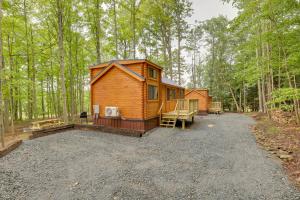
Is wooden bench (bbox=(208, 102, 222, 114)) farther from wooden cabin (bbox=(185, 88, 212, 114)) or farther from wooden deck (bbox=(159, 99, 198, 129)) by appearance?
wooden deck (bbox=(159, 99, 198, 129))

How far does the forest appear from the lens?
25.2 ft

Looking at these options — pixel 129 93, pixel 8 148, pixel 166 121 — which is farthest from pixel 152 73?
pixel 8 148

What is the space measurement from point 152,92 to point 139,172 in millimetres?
5774

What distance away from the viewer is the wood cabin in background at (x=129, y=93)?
8.16 metres

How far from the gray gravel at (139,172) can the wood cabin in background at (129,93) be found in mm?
2307

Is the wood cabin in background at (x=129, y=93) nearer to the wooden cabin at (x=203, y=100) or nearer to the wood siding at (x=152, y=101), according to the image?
the wood siding at (x=152, y=101)

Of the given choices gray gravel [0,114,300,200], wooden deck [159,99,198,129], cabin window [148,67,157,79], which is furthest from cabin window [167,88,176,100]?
gray gravel [0,114,300,200]

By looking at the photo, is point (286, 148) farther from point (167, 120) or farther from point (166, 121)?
point (167, 120)

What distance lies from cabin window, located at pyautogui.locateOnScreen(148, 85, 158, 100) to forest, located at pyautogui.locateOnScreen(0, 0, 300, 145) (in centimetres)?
544

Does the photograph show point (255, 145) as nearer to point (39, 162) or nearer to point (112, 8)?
point (39, 162)

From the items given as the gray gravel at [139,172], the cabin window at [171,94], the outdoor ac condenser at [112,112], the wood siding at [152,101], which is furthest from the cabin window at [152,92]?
the gray gravel at [139,172]

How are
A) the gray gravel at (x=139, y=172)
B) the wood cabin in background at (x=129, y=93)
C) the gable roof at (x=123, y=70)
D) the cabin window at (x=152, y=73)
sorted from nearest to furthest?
the gray gravel at (x=139, y=172) < the gable roof at (x=123, y=70) < the wood cabin in background at (x=129, y=93) < the cabin window at (x=152, y=73)

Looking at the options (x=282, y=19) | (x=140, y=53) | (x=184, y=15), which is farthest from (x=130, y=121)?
(x=184, y=15)

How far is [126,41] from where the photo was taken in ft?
55.5
